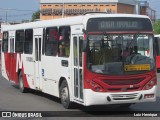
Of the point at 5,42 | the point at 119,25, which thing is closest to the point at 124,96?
the point at 119,25

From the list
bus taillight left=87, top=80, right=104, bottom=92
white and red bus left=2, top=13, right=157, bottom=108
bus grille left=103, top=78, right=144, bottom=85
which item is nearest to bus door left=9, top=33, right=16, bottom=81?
white and red bus left=2, top=13, right=157, bottom=108

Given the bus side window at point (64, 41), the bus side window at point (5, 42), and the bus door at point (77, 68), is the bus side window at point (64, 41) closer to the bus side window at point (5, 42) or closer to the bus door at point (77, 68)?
the bus door at point (77, 68)

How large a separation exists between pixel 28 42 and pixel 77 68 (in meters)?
5.41

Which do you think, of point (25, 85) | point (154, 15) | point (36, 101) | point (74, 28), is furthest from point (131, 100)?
point (154, 15)

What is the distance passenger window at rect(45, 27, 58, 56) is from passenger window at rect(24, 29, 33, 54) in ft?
6.28

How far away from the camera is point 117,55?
39.7 feet

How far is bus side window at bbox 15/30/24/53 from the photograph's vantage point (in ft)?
60.3

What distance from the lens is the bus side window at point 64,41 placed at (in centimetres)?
1340

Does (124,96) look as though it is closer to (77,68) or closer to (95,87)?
(95,87)

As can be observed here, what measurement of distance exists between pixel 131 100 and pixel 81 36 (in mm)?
2151

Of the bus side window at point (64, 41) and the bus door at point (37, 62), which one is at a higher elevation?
the bus side window at point (64, 41)

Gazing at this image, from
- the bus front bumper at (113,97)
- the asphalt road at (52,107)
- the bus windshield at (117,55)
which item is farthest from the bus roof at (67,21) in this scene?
the asphalt road at (52,107)

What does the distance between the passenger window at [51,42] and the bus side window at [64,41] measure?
1.18 feet

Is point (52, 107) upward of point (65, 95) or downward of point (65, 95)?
downward
